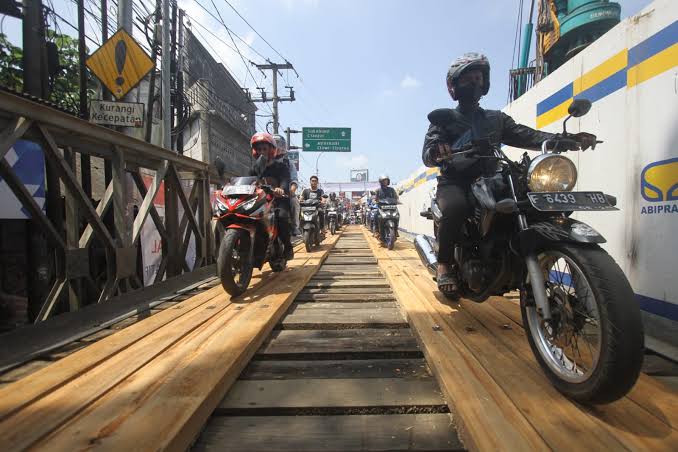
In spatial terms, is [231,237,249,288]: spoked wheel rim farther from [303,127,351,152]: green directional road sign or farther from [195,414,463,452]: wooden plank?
[303,127,351,152]: green directional road sign

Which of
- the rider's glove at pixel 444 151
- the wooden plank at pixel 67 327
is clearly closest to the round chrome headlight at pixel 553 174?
the rider's glove at pixel 444 151

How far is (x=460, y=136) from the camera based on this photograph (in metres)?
2.19

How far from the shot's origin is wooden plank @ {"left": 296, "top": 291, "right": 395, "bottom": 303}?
9.12ft

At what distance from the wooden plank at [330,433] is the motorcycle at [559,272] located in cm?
48

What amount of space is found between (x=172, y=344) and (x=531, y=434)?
4.97ft

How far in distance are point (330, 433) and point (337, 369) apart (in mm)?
466

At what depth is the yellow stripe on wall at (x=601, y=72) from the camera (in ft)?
7.06

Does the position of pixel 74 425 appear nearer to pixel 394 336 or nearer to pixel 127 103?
pixel 394 336

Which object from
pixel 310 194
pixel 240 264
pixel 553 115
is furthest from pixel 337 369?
pixel 310 194

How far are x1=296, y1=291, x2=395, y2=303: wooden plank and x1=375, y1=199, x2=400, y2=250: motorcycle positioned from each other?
3.51 metres

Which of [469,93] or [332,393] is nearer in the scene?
[332,393]

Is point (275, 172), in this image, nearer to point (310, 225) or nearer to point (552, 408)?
point (310, 225)

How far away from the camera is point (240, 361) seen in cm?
154

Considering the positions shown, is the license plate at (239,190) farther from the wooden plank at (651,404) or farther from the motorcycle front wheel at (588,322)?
the wooden plank at (651,404)
